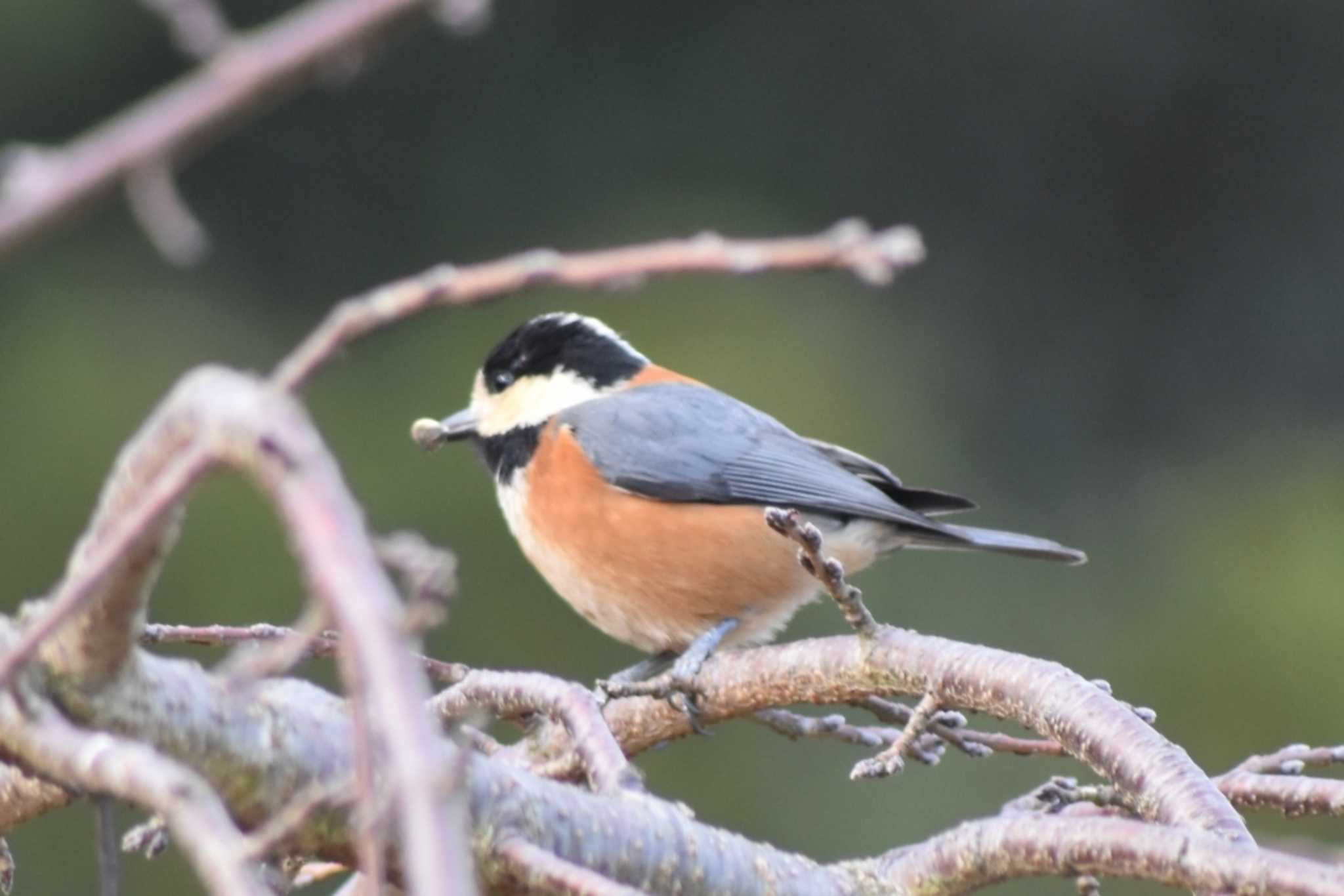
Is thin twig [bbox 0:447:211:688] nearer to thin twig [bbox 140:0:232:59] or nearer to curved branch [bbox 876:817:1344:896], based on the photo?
thin twig [bbox 140:0:232:59]

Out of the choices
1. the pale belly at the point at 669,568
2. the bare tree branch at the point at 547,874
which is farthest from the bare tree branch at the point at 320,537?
the pale belly at the point at 669,568

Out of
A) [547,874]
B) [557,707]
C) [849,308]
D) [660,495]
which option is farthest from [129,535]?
[849,308]

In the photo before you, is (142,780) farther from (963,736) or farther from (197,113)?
(963,736)

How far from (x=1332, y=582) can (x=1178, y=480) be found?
2.99 ft

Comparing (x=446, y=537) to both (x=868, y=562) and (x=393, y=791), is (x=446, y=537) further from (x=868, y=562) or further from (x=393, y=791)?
(x=393, y=791)

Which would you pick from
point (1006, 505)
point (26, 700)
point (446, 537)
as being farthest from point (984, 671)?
point (1006, 505)

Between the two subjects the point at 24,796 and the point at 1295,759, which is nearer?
the point at 24,796

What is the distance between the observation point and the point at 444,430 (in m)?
3.20

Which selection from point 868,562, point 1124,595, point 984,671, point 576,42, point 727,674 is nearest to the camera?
point 984,671

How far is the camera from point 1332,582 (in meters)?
5.48

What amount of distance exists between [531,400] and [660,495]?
348mm

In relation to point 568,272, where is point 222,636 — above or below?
above

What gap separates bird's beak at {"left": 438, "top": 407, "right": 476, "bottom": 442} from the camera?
3.19 m

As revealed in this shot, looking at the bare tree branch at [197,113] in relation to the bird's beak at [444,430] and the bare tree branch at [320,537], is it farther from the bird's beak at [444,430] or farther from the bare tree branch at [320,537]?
the bird's beak at [444,430]
